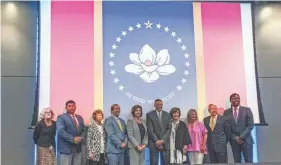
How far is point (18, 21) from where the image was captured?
7.11 meters

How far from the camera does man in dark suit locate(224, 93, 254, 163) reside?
255 inches

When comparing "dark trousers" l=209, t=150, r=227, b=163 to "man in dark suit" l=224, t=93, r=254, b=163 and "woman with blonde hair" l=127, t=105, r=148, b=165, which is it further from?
"woman with blonde hair" l=127, t=105, r=148, b=165

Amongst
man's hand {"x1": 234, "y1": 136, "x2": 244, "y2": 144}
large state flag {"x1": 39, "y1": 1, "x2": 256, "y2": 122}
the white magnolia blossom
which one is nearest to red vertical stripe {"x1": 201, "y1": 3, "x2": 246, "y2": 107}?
large state flag {"x1": 39, "y1": 1, "x2": 256, "y2": 122}

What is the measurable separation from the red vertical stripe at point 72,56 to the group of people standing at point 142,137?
0.46 m

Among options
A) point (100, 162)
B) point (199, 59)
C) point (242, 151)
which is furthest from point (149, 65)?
point (242, 151)

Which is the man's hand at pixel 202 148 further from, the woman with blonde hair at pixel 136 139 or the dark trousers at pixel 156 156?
the woman with blonde hair at pixel 136 139

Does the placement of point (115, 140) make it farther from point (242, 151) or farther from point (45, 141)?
point (242, 151)

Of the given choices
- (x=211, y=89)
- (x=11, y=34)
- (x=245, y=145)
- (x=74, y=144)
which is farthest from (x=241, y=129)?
(x=11, y=34)

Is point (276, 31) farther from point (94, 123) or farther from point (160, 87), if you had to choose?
point (94, 123)

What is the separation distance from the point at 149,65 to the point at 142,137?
151 cm

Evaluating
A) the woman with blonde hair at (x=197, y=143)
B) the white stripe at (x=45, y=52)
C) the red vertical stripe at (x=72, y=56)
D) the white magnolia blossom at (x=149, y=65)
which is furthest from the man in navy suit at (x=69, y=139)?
the woman with blonde hair at (x=197, y=143)

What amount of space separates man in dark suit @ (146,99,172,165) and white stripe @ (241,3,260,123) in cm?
171

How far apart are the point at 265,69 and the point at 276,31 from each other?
2.50 feet

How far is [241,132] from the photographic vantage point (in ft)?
21.4
